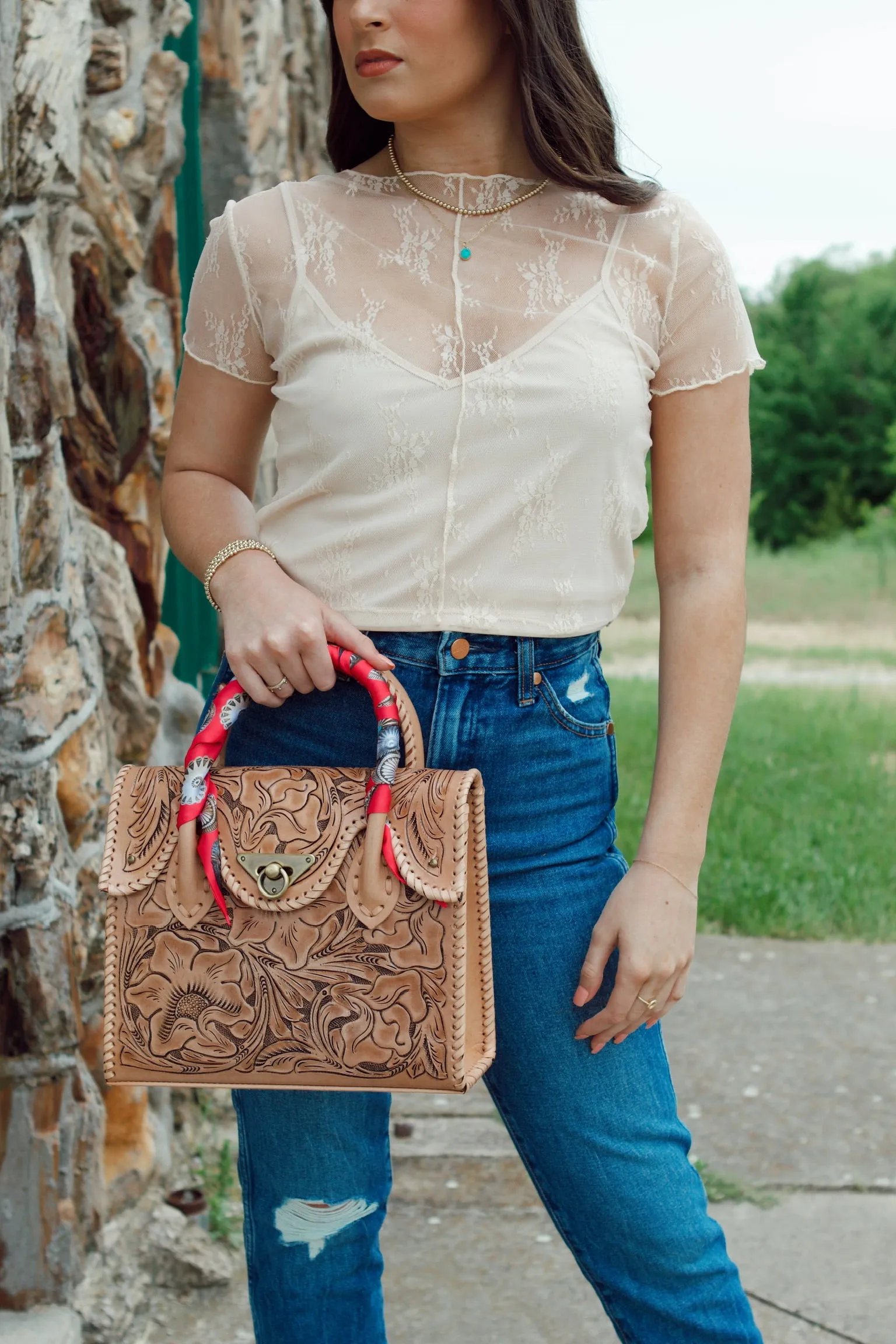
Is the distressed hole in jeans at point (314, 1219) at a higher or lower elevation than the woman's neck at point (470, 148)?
lower

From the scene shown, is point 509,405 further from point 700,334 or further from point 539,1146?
point 539,1146

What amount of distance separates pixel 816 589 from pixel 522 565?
18113 mm

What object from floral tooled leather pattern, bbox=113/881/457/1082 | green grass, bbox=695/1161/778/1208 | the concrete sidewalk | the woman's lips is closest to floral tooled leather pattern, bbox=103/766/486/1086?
floral tooled leather pattern, bbox=113/881/457/1082

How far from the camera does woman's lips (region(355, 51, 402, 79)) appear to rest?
1604 mm

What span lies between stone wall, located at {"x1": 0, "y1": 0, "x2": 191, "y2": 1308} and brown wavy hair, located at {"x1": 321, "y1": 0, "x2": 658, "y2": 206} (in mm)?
788

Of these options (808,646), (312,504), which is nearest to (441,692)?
(312,504)

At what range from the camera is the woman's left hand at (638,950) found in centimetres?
153

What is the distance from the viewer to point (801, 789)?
6.27 metres

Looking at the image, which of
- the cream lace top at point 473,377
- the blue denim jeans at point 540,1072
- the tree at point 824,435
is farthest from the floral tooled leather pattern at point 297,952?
the tree at point 824,435

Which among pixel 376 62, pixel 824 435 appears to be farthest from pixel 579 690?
pixel 824 435

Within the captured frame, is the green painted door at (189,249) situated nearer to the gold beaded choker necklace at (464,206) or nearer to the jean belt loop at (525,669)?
the gold beaded choker necklace at (464,206)

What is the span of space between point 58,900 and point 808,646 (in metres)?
12.0

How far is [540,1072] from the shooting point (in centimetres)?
158

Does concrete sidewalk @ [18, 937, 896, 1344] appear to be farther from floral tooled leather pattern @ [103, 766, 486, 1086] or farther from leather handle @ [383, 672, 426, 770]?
leather handle @ [383, 672, 426, 770]
